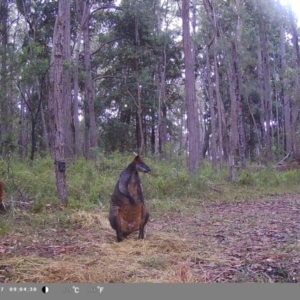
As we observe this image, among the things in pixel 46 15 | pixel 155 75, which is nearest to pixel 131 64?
pixel 155 75

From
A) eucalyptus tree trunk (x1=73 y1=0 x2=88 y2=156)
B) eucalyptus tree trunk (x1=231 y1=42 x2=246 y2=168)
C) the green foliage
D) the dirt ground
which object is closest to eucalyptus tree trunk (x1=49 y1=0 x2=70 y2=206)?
the green foliage

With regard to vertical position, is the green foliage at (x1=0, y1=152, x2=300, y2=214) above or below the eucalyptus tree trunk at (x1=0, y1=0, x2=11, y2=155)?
below

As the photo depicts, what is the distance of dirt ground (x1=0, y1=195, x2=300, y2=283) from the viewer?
3.65m

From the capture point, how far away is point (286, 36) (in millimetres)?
29797

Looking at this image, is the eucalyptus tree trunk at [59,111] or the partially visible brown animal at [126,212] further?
the eucalyptus tree trunk at [59,111]

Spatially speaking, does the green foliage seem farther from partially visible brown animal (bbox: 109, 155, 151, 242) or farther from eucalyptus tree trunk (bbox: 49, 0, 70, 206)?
partially visible brown animal (bbox: 109, 155, 151, 242)

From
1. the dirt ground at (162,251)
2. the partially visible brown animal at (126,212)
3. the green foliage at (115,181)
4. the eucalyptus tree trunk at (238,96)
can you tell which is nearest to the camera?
the dirt ground at (162,251)

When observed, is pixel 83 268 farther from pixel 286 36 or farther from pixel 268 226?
pixel 286 36

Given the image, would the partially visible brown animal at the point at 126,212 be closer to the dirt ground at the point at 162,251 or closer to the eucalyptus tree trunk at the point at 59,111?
the dirt ground at the point at 162,251

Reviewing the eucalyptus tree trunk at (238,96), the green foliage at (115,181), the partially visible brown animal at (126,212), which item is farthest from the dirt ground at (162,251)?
the eucalyptus tree trunk at (238,96)

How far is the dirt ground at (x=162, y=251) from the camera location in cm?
365

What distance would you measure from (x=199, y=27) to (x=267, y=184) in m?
16.1

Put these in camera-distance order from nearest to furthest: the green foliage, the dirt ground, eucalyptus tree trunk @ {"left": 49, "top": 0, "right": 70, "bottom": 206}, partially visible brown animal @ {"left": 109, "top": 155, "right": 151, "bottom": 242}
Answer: the dirt ground, partially visible brown animal @ {"left": 109, "top": 155, "right": 151, "bottom": 242}, eucalyptus tree trunk @ {"left": 49, "top": 0, "right": 70, "bottom": 206}, the green foliage

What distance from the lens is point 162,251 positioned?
4.72 m
